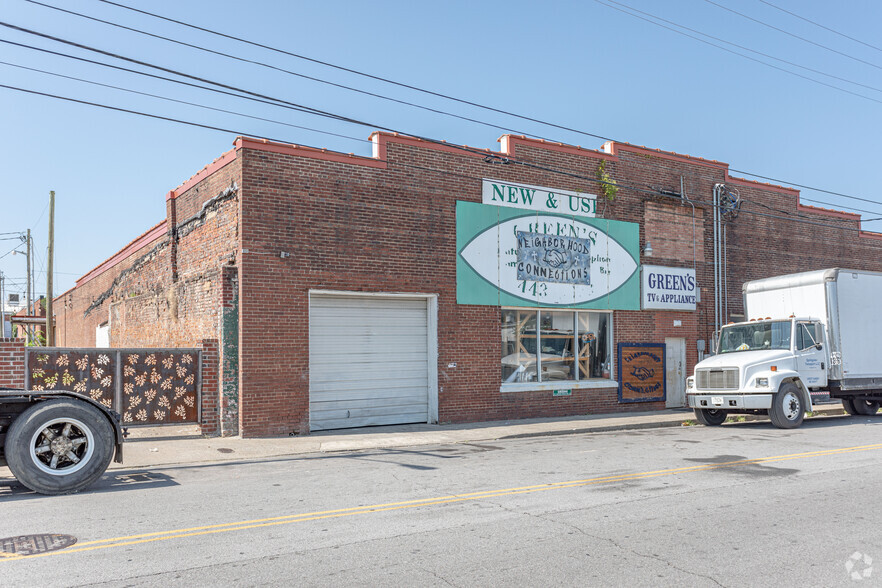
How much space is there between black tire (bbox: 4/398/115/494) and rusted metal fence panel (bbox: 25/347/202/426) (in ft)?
14.3

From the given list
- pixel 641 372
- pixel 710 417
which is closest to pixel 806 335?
pixel 710 417

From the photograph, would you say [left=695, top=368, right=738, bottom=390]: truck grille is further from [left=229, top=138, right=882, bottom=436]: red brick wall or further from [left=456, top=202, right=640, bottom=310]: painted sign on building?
[left=456, top=202, right=640, bottom=310]: painted sign on building

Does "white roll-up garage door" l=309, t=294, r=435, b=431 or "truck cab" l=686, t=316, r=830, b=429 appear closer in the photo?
"white roll-up garage door" l=309, t=294, r=435, b=431

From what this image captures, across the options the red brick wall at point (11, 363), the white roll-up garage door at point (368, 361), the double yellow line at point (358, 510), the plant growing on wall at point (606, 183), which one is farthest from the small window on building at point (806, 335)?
the red brick wall at point (11, 363)

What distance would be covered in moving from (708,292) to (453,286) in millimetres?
9233

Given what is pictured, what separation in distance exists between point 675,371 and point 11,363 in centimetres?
1657

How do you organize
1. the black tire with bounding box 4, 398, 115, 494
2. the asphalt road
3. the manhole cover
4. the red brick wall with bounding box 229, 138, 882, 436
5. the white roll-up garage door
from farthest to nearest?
the white roll-up garage door < the red brick wall with bounding box 229, 138, 882, 436 < the black tire with bounding box 4, 398, 115, 494 < the manhole cover < the asphalt road

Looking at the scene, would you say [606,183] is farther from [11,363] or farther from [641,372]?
[11,363]

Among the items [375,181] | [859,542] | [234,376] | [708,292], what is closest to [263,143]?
[375,181]

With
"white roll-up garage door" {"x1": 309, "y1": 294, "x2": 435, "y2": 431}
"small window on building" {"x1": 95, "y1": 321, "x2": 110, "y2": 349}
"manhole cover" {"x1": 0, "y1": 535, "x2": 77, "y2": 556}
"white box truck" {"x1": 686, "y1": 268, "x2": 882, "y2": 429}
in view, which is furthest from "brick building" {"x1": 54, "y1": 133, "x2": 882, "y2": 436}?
"manhole cover" {"x1": 0, "y1": 535, "x2": 77, "y2": 556}

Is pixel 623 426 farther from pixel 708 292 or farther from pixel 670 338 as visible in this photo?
pixel 708 292

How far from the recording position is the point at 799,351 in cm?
1568

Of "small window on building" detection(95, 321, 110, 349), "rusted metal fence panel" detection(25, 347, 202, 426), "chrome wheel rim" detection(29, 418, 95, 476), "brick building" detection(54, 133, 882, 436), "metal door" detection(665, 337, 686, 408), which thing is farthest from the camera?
"small window on building" detection(95, 321, 110, 349)

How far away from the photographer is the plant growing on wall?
18828 millimetres
